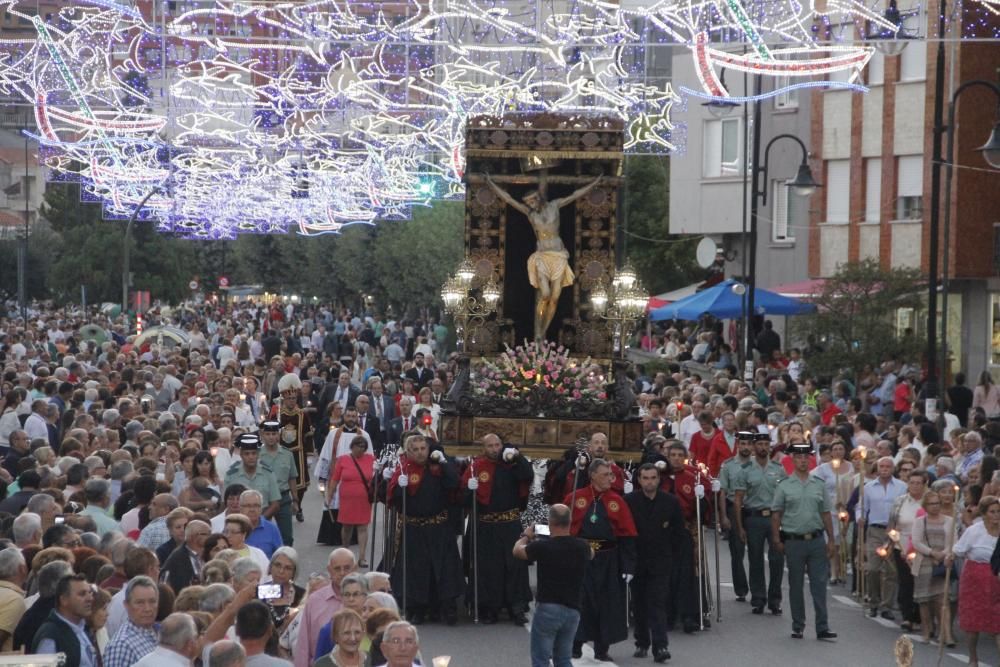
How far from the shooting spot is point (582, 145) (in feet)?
72.2

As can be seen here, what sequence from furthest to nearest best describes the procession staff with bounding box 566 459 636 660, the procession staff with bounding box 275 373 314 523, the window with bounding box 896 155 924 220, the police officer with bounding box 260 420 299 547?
1. the window with bounding box 896 155 924 220
2. the procession staff with bounding box 275 373 314 523
3. the police officer with bounding box 260 420 299 547
4. the procession staff with bounding box 566 459 636 660

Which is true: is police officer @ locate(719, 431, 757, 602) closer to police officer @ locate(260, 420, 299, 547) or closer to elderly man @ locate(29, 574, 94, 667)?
police officer @ locate(260, 420, 299, 547)

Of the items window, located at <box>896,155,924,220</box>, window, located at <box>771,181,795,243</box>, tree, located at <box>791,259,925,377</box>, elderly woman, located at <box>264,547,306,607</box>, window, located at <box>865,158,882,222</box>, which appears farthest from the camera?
window, located at <box>771,181,795,243</box>

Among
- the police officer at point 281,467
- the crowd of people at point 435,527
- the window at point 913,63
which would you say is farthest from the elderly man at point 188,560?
the window at point 913,63

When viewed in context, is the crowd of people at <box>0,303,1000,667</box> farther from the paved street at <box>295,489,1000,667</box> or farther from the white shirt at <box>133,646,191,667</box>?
the paved street at <box>295,489,1000,667</box>

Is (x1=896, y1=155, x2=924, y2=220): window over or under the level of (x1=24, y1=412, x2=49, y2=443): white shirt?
over

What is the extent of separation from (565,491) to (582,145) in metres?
7.10

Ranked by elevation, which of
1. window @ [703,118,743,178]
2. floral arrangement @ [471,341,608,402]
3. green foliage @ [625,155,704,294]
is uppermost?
window @ [703,118,743,178]

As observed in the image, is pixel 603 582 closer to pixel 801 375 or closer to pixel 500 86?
pixel 500 86

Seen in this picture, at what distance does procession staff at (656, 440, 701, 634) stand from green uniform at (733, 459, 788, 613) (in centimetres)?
110

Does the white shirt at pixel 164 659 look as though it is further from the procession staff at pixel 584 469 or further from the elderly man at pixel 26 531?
the procession staff at pixel 584 469

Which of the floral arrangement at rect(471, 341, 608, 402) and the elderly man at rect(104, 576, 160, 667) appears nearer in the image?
the elderly man at rect(104, 576, 160, 667)

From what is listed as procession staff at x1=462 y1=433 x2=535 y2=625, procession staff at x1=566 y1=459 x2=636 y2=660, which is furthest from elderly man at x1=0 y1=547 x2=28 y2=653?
procession staff at x1=462 y1=433 x2=535 y2=625

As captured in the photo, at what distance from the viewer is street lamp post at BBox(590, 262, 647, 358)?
21891 millimetres
